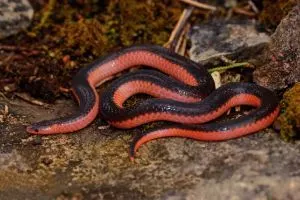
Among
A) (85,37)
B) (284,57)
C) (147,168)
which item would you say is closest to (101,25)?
(85,37)

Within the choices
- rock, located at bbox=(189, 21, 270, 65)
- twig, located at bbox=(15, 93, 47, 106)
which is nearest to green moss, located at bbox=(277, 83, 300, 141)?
rock, located at bbox=(189, 21, 270, 65)

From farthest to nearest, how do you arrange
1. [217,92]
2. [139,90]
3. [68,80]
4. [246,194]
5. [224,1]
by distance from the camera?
[224,1]
[68,80]
[139,90]
[217,92]
[246,194]

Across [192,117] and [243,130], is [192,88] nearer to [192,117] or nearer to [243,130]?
[192,117]

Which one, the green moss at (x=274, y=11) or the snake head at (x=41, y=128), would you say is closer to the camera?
the snake head at (x=41, y=128)

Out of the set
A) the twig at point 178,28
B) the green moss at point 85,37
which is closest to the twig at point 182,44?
the twig at point 178,28

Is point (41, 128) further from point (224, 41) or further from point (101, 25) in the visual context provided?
point (224, 41)

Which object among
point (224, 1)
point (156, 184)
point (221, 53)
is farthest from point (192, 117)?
point (224, 1)

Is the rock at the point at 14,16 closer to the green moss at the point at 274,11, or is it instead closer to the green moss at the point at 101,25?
the green moss at the point at 101,25
